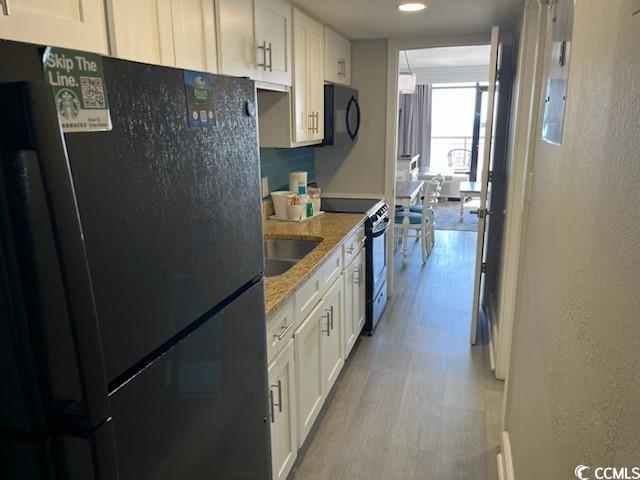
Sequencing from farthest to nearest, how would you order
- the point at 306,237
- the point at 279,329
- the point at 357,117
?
the point at 357,117 → the point at 306,237 → the point at 279,329

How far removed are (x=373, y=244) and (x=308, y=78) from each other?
3.90 ft

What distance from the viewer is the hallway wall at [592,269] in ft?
2.43

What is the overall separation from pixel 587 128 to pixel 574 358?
487 mm

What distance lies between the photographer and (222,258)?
1.16 meters

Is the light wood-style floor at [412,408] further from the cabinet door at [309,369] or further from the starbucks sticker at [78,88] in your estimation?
the starbucks sticker at [78,88]

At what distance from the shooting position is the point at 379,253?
363 cm

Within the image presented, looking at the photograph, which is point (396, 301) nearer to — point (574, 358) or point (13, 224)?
point (574, 358)

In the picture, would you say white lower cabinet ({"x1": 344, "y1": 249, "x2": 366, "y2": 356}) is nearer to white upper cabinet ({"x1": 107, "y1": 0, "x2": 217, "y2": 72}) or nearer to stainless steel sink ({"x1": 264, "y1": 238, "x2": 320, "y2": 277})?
stainless steel sink ({"x1": 264, "y1": 238, "x2": 320, "y2": 277})

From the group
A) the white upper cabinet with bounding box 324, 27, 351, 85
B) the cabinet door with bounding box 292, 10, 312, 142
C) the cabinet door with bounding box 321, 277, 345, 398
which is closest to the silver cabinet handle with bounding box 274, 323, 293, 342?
the cabinet door with bounding box 321, 277, 345, 398

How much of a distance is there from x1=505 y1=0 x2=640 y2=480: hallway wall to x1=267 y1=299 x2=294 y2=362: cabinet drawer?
0.88 m

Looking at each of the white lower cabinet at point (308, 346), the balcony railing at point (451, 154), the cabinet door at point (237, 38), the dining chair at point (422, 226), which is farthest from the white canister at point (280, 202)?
the balcony railing at point (451, 154)

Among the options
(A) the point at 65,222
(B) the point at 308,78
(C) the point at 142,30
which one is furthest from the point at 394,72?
(A) the point at 65,222

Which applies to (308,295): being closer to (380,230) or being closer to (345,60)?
(380,230)

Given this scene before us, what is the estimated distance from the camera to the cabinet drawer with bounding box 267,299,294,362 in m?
1.75
